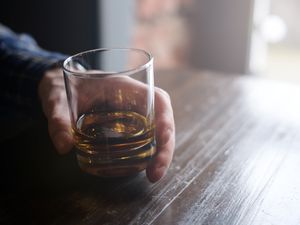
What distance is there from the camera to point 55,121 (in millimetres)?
493

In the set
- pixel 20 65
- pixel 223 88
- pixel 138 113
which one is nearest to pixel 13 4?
pixel 20 65

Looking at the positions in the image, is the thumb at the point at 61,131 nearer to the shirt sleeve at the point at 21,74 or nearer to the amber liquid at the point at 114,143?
the amber liquid at the point at 114,143

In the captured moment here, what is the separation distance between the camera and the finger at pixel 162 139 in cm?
46

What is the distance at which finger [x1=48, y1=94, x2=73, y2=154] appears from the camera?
1.55 ft

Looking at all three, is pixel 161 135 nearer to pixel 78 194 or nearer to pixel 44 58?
pixel 78 194

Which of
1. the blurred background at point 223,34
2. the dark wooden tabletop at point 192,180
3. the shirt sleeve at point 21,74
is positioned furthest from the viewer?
the blurred background at point 223,34

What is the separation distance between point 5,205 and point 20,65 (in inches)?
11.6

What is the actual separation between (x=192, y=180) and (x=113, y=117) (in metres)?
0.10

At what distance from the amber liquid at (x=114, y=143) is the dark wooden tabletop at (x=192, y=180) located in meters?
0.02

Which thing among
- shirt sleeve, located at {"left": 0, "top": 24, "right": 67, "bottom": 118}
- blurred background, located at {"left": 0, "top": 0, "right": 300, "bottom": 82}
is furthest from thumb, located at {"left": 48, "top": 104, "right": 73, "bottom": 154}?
blurred background, located at {"left": 0, "top": 0, "right": 300, "bottom": 82}

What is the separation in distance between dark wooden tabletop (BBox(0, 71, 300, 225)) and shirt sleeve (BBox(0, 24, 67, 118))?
3.0 inches

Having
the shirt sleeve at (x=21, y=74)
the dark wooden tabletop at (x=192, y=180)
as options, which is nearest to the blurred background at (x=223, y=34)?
the shirt sleeve at (x=21, y=74)

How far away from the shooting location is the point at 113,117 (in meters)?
0.48

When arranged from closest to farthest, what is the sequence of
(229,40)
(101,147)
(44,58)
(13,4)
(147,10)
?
(101,147) < (44,58) < (13,4) < (147,10) < (229,40)
